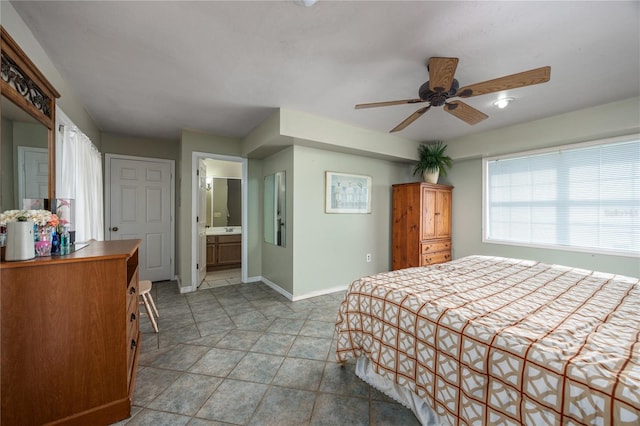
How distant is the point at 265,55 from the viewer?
6.11 feet

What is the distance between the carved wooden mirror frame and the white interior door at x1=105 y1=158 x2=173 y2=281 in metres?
2.27

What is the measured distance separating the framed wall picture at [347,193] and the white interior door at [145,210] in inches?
110

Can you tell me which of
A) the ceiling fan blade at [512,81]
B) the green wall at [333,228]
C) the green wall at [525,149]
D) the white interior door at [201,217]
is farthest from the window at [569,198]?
the white interior door at [201,217]

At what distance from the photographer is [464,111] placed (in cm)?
215

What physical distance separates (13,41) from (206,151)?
2.48 metres

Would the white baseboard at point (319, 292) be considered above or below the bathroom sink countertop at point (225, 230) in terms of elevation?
below

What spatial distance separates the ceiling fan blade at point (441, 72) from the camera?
5.15 feet

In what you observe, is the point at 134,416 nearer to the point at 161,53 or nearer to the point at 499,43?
the point at 161,53

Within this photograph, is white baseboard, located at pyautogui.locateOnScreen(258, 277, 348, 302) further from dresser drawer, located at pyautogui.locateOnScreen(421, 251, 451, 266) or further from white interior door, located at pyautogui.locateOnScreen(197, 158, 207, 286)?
dresser drawer, located at pyautogui.locateOnScreen(421, 251, 451, 266)

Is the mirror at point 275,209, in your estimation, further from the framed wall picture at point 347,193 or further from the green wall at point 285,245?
the framed wall picture at point 347,193

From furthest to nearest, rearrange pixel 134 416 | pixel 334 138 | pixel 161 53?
pixel 334 138 → pixel 161 53 → pixel 134 416

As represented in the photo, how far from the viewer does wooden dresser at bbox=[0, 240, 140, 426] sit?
1208mm

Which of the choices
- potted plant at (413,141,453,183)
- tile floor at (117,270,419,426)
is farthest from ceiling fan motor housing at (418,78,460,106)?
tile floor at (117,270,419,426)

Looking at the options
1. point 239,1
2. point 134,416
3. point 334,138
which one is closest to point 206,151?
point 334,138
